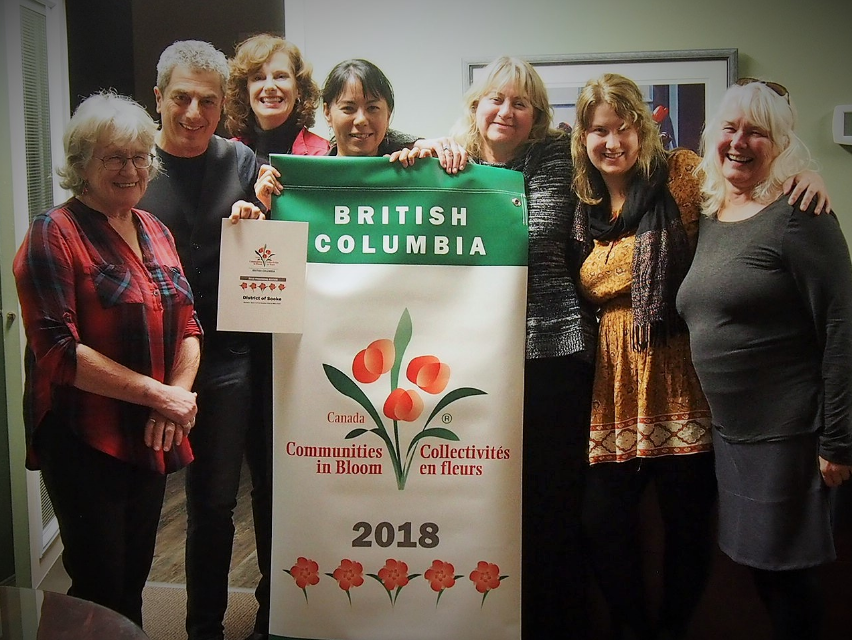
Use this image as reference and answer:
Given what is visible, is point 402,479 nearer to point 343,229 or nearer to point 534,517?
point 534,517

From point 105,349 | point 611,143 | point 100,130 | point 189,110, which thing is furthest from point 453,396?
point 100,130

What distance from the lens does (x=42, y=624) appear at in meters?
1.50

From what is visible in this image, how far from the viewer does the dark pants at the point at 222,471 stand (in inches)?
70.6

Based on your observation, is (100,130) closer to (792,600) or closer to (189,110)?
(189,110)

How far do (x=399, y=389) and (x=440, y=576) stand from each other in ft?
1.56

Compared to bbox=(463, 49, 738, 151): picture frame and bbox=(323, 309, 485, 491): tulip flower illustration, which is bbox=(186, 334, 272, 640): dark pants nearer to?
bbox=(323, 309, 485, 491): tulip flower illustration

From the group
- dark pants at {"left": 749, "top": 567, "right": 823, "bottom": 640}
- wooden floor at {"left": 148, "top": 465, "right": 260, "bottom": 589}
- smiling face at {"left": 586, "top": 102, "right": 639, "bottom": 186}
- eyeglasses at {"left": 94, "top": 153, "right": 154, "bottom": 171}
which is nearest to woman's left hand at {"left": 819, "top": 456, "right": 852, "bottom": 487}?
dark pants at {"left": 749, "top": 567, "right": 823, "bottom": 640}

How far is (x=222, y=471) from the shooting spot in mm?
1817

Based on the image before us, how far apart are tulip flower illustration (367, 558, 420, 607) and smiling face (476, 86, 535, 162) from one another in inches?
40.7

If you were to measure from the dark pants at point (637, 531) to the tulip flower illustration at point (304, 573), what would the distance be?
2.25 feet

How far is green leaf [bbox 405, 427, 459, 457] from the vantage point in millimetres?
1750

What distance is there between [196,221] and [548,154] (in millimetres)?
880

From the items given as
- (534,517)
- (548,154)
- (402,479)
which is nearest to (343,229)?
(548,154)

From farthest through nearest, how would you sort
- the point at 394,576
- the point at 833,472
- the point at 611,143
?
the point at 394,576, the point at 611,143, the point at 833,472
